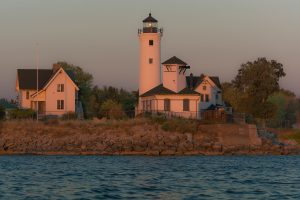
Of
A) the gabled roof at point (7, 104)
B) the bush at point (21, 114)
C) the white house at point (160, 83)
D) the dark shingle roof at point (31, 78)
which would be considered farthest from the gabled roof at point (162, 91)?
the gabled roof at point (7, 104)

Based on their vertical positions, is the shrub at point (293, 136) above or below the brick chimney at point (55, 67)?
below

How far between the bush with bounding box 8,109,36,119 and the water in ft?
45.7

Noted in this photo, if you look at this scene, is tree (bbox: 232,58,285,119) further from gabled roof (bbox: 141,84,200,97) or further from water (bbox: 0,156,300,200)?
water (bbox: 0,156,300,200)

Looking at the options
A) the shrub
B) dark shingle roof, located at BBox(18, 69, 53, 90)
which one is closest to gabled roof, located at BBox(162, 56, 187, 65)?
dark shingle roof, located at BBox(18, 69, 53, 90)

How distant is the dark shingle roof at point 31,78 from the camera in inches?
3588

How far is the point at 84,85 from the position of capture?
108312 millimetres

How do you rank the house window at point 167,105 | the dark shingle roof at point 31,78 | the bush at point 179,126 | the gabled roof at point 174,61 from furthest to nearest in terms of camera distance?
the dark shingle roof at point 31,78 < the gabled roof at point 174,61 < the house window at point 167,105 < the bush at point 179,126

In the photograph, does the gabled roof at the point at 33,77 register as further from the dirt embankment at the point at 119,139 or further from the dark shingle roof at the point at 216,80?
the dark shingle roof at the point at 216,80

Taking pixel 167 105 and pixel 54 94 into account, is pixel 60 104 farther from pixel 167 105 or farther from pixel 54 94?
pixel 167 105

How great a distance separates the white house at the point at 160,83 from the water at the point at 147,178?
18.4 metres

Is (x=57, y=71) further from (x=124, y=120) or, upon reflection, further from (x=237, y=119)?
(x=237, y=119)

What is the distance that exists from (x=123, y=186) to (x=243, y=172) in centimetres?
1338

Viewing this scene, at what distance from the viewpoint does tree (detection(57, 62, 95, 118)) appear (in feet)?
335

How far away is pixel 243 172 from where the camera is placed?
5438 centimetres
